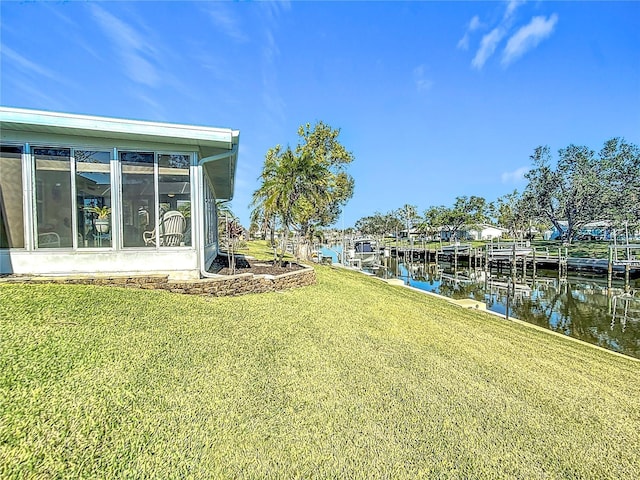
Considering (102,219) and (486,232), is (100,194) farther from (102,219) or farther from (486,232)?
(486,232)

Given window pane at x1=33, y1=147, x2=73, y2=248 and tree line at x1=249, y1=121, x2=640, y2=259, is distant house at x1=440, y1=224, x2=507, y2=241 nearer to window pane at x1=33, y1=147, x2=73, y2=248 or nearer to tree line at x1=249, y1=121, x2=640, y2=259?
tree line at x1=249, y1=121, x2=640, y2=259

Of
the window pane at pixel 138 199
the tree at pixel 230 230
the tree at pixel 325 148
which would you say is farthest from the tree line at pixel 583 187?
the window pane at pixel 138 199

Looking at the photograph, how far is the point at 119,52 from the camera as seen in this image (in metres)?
12.7

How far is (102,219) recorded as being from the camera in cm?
629

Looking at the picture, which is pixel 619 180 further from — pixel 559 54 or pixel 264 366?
pixel 264 366

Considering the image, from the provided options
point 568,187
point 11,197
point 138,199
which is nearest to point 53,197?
point 11,197

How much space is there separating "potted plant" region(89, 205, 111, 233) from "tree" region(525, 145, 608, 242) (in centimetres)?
3999

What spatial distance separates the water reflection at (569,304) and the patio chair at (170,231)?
9424mm

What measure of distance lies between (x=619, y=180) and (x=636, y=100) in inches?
292

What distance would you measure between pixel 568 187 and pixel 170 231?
1584 inches

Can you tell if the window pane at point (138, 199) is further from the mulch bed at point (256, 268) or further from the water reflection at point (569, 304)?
the water reflection at point (569, 304)

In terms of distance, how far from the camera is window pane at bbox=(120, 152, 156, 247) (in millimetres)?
6383

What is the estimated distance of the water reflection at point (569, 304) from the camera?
12.2 metres

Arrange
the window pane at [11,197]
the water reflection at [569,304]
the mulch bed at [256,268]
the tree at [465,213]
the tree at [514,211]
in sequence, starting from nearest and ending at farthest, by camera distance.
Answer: the window pane at [11,197], the mulch bed at [256,268], the water reflection at [569,304], the tree at [514,211], the tree at [465,213]
